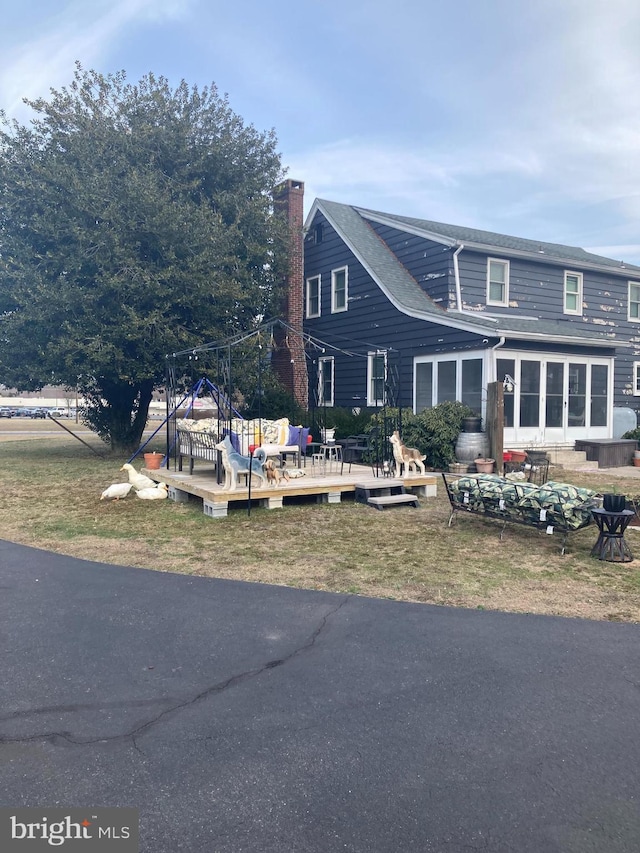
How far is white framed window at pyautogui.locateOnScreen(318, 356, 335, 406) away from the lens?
21922 mm

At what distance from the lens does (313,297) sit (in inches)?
916

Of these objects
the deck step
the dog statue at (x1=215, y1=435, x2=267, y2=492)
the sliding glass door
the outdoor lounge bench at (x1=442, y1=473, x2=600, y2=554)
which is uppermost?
the sliding glass door

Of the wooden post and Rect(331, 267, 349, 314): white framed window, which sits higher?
Rect(331, 267, 349, 314): white framed window

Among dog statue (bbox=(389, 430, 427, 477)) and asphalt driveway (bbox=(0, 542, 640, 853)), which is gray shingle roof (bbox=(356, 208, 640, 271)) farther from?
asphalt driveway (bbox=(0, 542, 640, 853))

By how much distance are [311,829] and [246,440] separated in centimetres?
939

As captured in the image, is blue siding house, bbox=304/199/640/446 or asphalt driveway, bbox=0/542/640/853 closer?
asphalt driveway, bbox=0/542/640/853

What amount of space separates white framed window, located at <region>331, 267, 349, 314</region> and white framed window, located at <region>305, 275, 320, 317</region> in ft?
3.35

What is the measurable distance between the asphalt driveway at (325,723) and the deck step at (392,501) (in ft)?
15.8

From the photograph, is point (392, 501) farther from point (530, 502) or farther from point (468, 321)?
point (468, 321)

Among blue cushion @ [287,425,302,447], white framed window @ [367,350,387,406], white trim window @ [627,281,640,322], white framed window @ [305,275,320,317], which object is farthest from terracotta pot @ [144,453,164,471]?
white trim window @ [627,281,640,322]

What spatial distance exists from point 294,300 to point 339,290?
172 centimetres

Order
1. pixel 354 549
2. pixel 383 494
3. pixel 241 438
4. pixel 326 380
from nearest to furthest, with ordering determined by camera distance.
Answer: pixel 354 549, pixel 383 494, pixel 241 438, pixel 326 380

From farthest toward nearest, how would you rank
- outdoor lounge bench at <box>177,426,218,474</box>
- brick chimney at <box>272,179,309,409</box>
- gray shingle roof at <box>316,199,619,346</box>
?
brick chimney at <box>272,179,309,409</box> < gray shingle roof at <box>316,199,619,346</box> < outdoor lounge bench at <box>177,426,218,474</box>

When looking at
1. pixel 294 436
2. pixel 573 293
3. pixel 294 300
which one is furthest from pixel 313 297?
pixel 294 436
